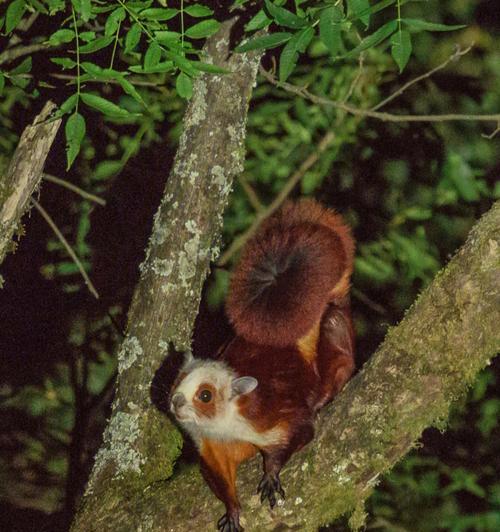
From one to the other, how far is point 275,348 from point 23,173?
3.72 ft

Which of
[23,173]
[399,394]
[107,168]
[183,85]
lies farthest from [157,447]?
[107,168]

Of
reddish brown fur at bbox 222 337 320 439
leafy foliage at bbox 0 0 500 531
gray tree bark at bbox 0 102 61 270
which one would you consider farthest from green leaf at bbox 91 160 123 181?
reddish brown fur at bbox 222 337 320 439

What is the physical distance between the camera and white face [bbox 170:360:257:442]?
3168 mm

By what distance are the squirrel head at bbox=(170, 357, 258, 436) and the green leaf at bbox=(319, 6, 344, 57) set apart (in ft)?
4.48

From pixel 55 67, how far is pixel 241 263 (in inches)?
51.4

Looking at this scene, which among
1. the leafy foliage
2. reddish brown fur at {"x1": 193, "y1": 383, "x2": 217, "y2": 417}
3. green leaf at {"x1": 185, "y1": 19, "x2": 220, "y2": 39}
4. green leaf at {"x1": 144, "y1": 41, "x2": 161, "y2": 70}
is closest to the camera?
green leaf at {"x1": 144, "y1": 41, "x2": 161, "y2": 70}

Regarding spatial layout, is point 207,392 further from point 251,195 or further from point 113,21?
point 251,195

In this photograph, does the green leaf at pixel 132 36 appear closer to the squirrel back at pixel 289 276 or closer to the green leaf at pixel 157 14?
the green leaf at pixel 157 14

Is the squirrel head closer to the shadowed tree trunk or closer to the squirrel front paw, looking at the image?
the shadowed tree trunk

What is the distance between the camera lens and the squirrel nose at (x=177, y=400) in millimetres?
3074

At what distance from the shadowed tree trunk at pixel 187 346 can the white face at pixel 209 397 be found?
0.10m

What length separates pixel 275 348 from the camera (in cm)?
319

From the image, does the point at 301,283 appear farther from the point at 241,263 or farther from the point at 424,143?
the point at 424,143

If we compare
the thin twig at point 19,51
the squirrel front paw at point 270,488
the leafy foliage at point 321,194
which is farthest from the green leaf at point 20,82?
the squirrel front paw at point 270,488
